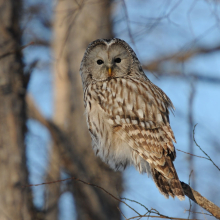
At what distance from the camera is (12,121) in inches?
182

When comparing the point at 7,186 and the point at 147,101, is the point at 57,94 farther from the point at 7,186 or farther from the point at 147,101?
the point at 147,101

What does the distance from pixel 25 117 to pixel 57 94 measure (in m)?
4.45

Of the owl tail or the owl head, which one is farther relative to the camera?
the owl head

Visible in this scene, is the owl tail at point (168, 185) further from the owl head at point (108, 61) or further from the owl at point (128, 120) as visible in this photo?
the owl head at point (108, 61)

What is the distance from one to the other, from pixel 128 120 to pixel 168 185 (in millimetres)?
794

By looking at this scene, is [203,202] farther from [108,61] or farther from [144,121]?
[108,61]

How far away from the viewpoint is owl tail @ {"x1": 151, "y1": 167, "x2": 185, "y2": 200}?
10.1 ft

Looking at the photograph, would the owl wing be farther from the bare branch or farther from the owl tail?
Answer: the bare branch

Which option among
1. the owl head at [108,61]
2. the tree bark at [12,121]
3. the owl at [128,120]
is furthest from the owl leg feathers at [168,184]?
the tree bark at [12,121]

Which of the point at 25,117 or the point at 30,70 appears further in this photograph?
the point at 25,117

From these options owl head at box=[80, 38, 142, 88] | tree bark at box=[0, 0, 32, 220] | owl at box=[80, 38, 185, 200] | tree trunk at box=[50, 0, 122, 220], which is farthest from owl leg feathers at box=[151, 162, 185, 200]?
tree trunk at box=[50, 0, 122, 220]

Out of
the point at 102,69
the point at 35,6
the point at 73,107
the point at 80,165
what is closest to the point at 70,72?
the point at 73,107

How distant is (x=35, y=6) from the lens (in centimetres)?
661

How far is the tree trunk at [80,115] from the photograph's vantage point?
6891 mm
